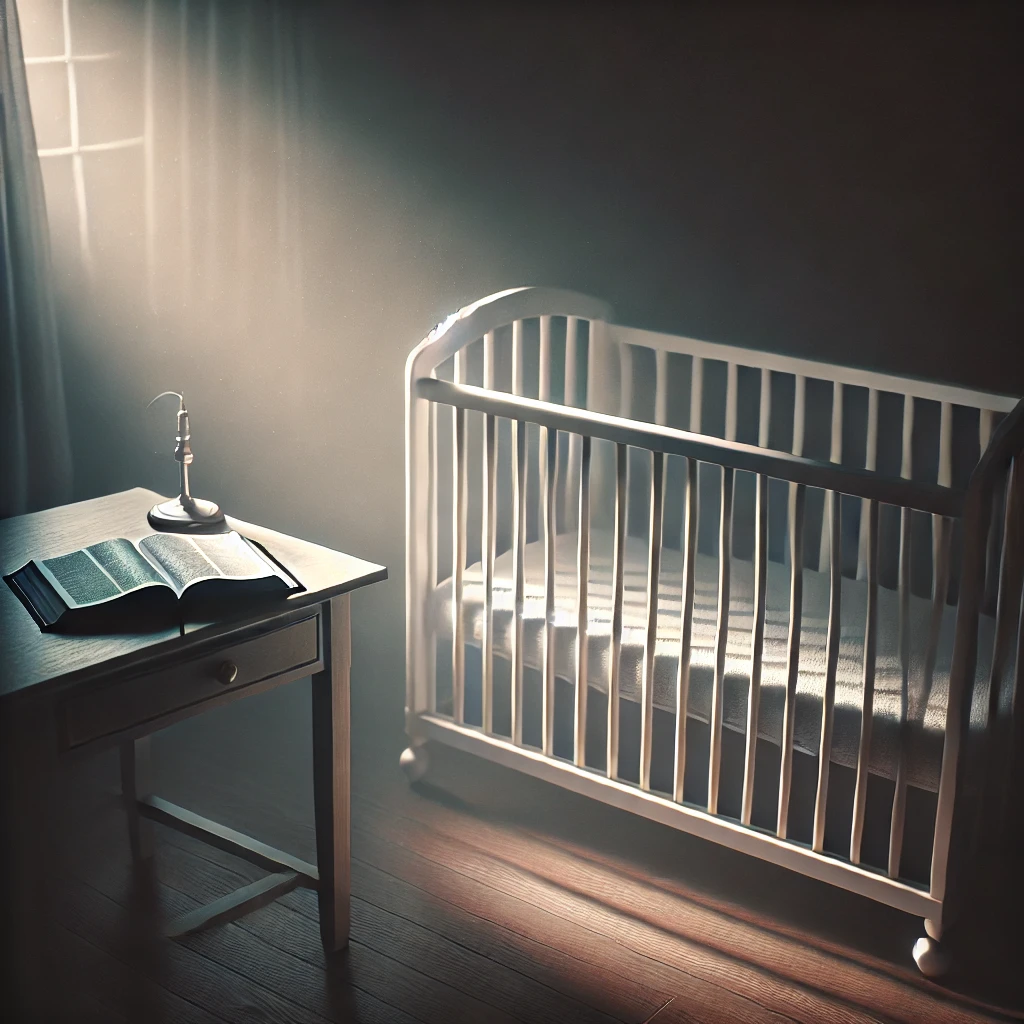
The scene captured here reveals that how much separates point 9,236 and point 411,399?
108 centimetres

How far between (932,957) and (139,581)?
1271 millimetres

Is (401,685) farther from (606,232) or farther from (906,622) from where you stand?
(906,622)

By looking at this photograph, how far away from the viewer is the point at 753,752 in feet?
6.71

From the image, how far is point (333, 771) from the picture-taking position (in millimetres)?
1884

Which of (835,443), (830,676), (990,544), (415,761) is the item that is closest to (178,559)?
(415,761)

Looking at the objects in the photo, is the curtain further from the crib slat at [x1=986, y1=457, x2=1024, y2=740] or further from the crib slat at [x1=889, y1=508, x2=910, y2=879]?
the crib slat at [x1=986, y1=457, x2=1024, y2=740]

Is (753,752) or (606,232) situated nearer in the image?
(753,752)

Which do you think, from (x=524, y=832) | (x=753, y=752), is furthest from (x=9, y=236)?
(x=753, y=752)

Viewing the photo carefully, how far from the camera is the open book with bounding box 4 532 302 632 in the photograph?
1621mm

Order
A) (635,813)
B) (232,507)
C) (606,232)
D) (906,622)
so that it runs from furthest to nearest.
A: 1. (232,507)
2. (606,232)
3. (635,813)
4. (906,622)

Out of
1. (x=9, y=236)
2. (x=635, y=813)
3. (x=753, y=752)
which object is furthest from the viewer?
(x=9, y=236)

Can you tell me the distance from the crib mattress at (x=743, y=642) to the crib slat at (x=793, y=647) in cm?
3

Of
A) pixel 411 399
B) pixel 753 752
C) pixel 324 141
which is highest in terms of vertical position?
pixel 324 141

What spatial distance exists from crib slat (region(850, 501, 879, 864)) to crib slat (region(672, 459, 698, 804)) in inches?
10.5
